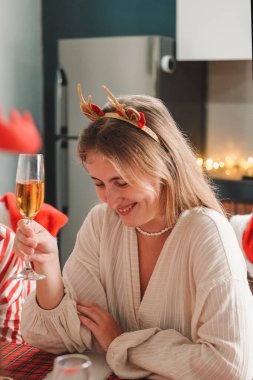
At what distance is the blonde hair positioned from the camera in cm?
159

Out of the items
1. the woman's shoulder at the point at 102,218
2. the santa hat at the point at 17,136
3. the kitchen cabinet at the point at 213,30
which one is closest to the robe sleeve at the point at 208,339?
the woman's shoulder at the point at 102,218

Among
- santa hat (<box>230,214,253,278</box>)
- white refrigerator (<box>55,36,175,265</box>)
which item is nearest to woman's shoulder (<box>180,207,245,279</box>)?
santa hat (<box>230,214,253,278</box>)

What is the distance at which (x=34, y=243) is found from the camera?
1.54 metres

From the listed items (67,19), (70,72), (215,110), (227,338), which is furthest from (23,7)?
(227,338)

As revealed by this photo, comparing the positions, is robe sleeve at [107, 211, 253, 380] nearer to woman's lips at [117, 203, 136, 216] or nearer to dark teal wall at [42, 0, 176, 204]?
woman's lips at [117, 203, 136, 216]

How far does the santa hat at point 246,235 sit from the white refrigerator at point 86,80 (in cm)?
133

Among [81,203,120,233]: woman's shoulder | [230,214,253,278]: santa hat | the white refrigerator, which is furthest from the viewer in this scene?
the white refrigerator

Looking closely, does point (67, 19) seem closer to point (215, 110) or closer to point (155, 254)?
point (215, 110)

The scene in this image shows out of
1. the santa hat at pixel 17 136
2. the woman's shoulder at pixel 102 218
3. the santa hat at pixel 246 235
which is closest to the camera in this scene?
the santa hat at pixel 17 136

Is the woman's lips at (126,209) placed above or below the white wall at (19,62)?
below

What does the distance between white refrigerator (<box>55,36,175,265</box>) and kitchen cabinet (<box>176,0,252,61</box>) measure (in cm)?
11

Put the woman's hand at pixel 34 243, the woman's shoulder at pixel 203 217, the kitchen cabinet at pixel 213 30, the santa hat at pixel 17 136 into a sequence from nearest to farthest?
the santa hat at pixel 17 136 < the woman's hand at pixel 34 243 < the woman's shoulder at pixel 203 217 < the kitchen cabinet at pixel 213 30

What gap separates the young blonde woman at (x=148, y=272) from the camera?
1.46 meters

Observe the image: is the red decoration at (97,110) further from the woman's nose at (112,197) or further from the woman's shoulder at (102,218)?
the woman's shoulder at (102,218)
